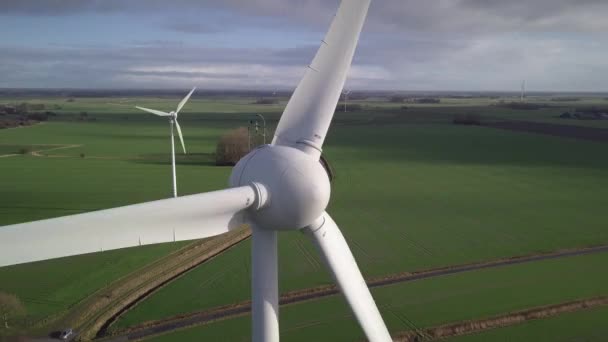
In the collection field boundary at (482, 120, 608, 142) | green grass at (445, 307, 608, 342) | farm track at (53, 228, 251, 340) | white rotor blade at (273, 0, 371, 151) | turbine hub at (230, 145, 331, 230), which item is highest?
field boundary at (482, 120, 608, 142)

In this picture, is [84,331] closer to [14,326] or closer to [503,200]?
[14,326]

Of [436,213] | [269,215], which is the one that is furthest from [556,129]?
[269,215]

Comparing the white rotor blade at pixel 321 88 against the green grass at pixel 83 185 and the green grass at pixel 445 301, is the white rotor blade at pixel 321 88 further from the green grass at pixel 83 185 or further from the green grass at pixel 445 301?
the green grass at pixel 83 185

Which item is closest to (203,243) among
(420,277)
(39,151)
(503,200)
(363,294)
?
(420,277)

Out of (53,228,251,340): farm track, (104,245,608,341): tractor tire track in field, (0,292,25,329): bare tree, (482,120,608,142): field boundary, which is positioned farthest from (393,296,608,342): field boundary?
(482,120,608,142): field boundary

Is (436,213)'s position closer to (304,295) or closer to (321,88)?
(304,295)

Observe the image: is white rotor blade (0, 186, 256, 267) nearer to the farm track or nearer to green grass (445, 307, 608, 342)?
the farm track
